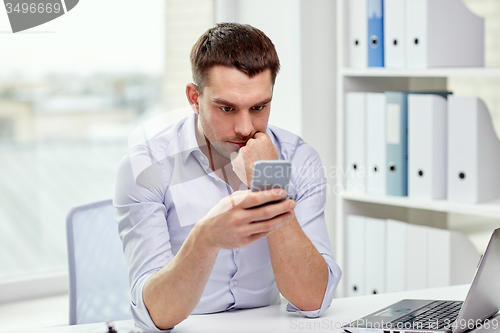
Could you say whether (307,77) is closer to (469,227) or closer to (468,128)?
(468,128)

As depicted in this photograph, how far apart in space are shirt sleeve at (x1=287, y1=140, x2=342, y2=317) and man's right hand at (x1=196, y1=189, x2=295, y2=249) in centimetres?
32

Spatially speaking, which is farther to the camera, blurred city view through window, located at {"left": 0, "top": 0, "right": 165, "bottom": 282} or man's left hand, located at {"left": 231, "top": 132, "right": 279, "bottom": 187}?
blurred city view through window, located at {"left": 0, "top": 0, "right": 165, "bottom": 282}

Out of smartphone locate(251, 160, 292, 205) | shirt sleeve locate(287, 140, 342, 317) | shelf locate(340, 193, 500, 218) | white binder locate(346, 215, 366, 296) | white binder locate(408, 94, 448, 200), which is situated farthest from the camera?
white binder locate(346, 215, 366, 296)

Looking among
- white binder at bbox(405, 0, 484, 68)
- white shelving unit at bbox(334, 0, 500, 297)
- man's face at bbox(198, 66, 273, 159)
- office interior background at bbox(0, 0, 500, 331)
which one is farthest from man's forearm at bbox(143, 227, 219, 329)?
white binder at bbox(405, 0, 484, 68)

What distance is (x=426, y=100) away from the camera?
1829mm

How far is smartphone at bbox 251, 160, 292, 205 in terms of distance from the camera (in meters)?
0.92

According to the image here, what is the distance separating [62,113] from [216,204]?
1.17 m

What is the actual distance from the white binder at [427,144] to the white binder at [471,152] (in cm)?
4

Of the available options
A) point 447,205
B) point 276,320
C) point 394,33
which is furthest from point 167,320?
point 394,33

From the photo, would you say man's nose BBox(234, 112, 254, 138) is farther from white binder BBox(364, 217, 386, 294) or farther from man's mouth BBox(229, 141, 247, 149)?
→ white binder BBox(364, 217, 386, 294)

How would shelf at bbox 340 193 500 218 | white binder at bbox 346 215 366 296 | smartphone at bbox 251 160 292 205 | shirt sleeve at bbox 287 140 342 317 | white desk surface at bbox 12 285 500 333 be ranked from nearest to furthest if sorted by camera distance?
1. smartphone at bbox 251 160 292 205
2. white desk surface at bbox 12 285 500 333
3. shirt sleeve at bbox 287 140 342 317
4. shelf at bbox 340 193 500 218
5. white binder at bbox 346 215 366 296

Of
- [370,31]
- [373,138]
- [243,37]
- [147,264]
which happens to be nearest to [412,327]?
[147,264]

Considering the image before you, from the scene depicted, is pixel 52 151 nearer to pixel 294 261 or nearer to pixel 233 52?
pixel 233 52

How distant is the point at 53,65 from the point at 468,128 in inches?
59.0
